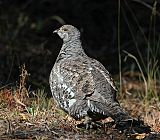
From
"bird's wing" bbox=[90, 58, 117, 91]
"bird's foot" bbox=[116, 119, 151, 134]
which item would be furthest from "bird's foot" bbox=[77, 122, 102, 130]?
"bird's wing" bbox=[90, 58, 117, 91]

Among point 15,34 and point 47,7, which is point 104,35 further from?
point 15,34

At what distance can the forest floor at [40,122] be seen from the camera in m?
6.24

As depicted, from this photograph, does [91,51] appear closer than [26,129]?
A: No

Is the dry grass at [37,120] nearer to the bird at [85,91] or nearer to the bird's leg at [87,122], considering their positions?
the bird's leg at [87,122]

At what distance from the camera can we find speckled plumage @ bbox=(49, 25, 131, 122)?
646 centimetres

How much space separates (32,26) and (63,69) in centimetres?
619

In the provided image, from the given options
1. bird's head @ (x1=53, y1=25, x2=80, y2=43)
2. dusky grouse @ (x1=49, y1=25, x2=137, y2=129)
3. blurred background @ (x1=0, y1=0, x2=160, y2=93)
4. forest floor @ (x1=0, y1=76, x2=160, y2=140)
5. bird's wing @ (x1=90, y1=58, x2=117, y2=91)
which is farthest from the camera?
blurred background @ (x1=0, y1=0, x2=160, y2=93)

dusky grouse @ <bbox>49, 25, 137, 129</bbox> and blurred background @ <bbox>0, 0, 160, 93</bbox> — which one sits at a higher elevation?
blurred background @ <bbox>0, 0, 160, 93</bbox>

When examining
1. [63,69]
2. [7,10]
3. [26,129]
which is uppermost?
[7,10]

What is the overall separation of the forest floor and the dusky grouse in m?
0.20

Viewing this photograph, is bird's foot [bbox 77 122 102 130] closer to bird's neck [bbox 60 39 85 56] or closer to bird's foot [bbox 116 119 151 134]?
bird's foot [bbox 116 119 151 134]

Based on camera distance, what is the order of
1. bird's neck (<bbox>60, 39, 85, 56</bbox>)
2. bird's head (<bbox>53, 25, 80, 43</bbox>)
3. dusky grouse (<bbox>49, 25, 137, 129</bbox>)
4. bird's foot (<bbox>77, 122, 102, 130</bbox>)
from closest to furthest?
dusky grouse (<bbox>49, 25, 137, 129</bbox>) < bird's foot (<bbox>77, 122, 102, 130</bbox>) < bird's neck (<bbox>60, 39, 85, 56</bbox>) < bird's head (<bbox>53, 25, 80, 43</bbox>)

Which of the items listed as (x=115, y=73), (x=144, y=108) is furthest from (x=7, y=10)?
(x=144, y=108)

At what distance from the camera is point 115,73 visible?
37.0ft
